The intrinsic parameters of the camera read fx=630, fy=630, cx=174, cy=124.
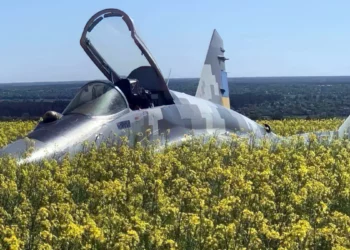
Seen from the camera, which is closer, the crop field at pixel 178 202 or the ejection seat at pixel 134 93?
the crop field at pixel 178 202

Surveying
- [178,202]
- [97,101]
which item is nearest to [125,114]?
[97,101]

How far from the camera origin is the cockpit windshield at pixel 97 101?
13.0 m

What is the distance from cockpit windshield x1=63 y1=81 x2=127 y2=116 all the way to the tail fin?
29.7 ft

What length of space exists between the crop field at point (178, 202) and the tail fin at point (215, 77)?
9919 mm

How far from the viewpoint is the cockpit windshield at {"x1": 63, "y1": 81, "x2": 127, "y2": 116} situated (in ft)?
42.8

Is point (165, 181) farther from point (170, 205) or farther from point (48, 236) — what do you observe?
point (48, 236)

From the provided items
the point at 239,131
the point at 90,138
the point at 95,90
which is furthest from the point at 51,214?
the point at 239,131

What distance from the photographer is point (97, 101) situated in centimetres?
1327

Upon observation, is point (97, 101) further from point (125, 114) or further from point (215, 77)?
point (215, 77)

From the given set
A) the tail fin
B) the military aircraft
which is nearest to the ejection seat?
the military aircraft

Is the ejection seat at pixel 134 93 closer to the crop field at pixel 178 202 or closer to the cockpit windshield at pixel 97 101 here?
the cockpit windshield at pixel 97 101

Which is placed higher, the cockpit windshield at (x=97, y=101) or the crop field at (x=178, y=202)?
the cockpit windshield at (x=97, y=101)

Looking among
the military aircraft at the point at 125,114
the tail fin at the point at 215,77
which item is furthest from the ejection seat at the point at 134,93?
the tail fin at the point at 215,77

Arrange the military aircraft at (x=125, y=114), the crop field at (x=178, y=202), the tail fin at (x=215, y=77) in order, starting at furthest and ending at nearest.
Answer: the tail fin at (x=215, y=77) < the military aircraft at (x=125, y=114) < the crop field at (x=178, y=202)
